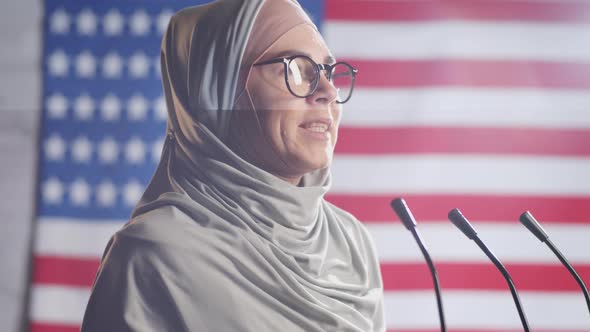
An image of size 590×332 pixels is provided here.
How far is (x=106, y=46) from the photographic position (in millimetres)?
1553

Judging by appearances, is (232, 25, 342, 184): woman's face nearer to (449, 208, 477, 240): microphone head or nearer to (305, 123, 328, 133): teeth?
(305, 123, 328, 133): teeth

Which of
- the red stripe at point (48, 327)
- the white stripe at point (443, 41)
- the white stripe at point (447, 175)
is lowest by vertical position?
the red stripe at point (48, 327)

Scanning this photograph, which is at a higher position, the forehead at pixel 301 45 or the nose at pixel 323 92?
the forehead at pixel 301 45

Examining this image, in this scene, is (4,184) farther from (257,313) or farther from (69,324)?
(257,313)

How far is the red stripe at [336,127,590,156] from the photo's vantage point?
1.62 meters

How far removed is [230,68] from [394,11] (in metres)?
0.70

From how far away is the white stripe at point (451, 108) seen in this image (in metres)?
1.62

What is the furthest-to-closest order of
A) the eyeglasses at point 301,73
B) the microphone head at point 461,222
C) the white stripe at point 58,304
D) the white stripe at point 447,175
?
1. the white stripe at point 447,175
2. the white stripe at point 58,304
3. the eyeglasses at point 301,73
4. the microphone head at point 461,222

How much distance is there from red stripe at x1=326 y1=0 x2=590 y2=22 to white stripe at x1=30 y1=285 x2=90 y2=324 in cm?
104

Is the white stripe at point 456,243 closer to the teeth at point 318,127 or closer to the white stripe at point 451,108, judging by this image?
the white stripe at point 451,108

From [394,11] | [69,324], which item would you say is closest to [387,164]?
[394,11]

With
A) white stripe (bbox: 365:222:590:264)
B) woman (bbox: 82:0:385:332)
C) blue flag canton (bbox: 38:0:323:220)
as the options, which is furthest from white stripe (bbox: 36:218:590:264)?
blue flag canton (bbox: 38:0:323:220)

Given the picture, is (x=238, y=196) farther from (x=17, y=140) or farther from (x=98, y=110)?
(x=17, y=140)

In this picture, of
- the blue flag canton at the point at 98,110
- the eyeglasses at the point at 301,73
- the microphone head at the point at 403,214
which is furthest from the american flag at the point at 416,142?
the microphone head at the point at 403,214
